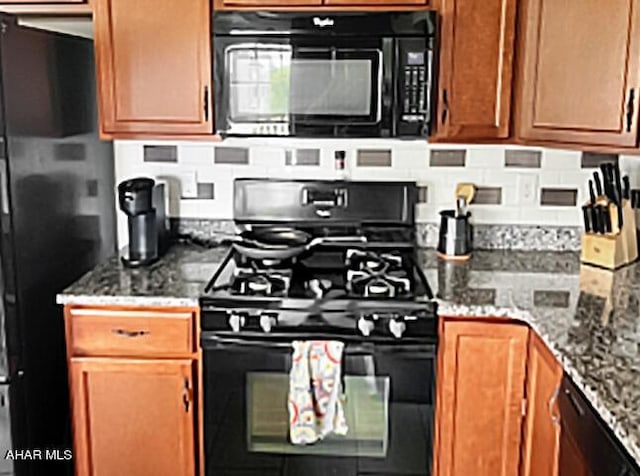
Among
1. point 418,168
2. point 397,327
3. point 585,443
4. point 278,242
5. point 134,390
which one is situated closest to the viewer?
point 585,443

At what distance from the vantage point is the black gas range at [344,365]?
217 cm

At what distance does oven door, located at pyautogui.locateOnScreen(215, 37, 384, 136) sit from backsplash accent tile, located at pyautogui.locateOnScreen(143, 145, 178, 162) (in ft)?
1.52

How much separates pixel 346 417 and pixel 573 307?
756 mm

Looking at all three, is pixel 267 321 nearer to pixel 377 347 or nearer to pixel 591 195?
pixel 377 347

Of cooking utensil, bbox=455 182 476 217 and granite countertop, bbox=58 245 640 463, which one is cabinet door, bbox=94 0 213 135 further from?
cooking utensil, bbox=455 182 476 217

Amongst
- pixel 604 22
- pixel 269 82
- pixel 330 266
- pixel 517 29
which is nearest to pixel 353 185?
pixel 330 266

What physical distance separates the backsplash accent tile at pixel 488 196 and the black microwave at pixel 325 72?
0.51m

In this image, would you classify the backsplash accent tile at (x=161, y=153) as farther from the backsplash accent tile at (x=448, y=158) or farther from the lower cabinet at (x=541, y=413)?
the lower cabinet at (x=541, y=413)

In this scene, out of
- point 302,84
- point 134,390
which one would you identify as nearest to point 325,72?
point 302,84

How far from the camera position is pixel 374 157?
2.74m

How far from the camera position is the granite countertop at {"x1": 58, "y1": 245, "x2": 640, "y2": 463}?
5.22ft

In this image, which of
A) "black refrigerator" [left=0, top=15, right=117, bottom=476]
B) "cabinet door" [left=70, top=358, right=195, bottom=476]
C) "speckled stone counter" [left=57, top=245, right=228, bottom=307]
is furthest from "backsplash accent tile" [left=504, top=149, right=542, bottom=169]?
"black refrigerator" [left=0, top=15, right=117, bottom=476]

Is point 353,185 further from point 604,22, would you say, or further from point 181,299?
point 604,22

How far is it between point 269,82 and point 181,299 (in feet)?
2.51
